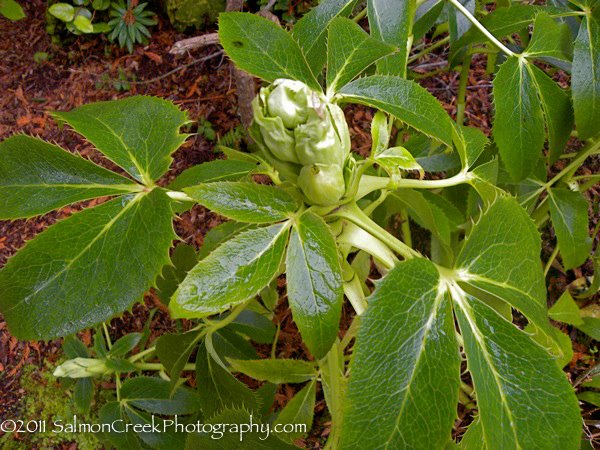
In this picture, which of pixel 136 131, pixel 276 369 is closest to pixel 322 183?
pixel 136 131

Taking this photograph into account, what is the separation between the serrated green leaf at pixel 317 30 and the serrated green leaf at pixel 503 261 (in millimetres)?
393

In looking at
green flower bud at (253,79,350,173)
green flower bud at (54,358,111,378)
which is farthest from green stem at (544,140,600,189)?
green flower bud at (54,358,111,378)

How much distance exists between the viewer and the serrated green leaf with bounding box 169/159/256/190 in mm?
849

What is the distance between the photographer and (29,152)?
0.75 meters

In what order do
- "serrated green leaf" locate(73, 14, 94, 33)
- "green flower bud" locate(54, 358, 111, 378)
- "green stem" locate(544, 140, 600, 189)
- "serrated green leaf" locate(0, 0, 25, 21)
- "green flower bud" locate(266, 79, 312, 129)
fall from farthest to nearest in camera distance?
"serrated green leaf" locate(73, 14, 94, 33) < "serrated green leaf" locate(0, 0, 25, 21) < "green flower bud" locate(54, 358, 111, 378) < "green stem" locate(544, 140, 600, 189) < "green flower bud" locate(266, 79, 312, 129)

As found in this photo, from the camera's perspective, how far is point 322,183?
0.62 metres

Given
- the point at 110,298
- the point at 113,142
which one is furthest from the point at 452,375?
the point at 113,142

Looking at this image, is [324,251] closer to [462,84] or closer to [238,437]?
[238,437]

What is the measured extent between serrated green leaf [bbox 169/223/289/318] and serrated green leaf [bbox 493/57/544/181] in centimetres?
49

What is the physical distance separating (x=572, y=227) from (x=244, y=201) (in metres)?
0.82

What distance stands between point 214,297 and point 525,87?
0.70 metres

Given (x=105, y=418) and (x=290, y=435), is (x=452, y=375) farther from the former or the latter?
(x=105, y=418)

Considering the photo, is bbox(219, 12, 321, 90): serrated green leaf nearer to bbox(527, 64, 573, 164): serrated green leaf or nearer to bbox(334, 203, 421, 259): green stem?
bbox(334, 203, 421, 259): green stem

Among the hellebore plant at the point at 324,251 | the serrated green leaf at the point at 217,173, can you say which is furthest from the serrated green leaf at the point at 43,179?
the serrated green leaf at the point at 217,173
